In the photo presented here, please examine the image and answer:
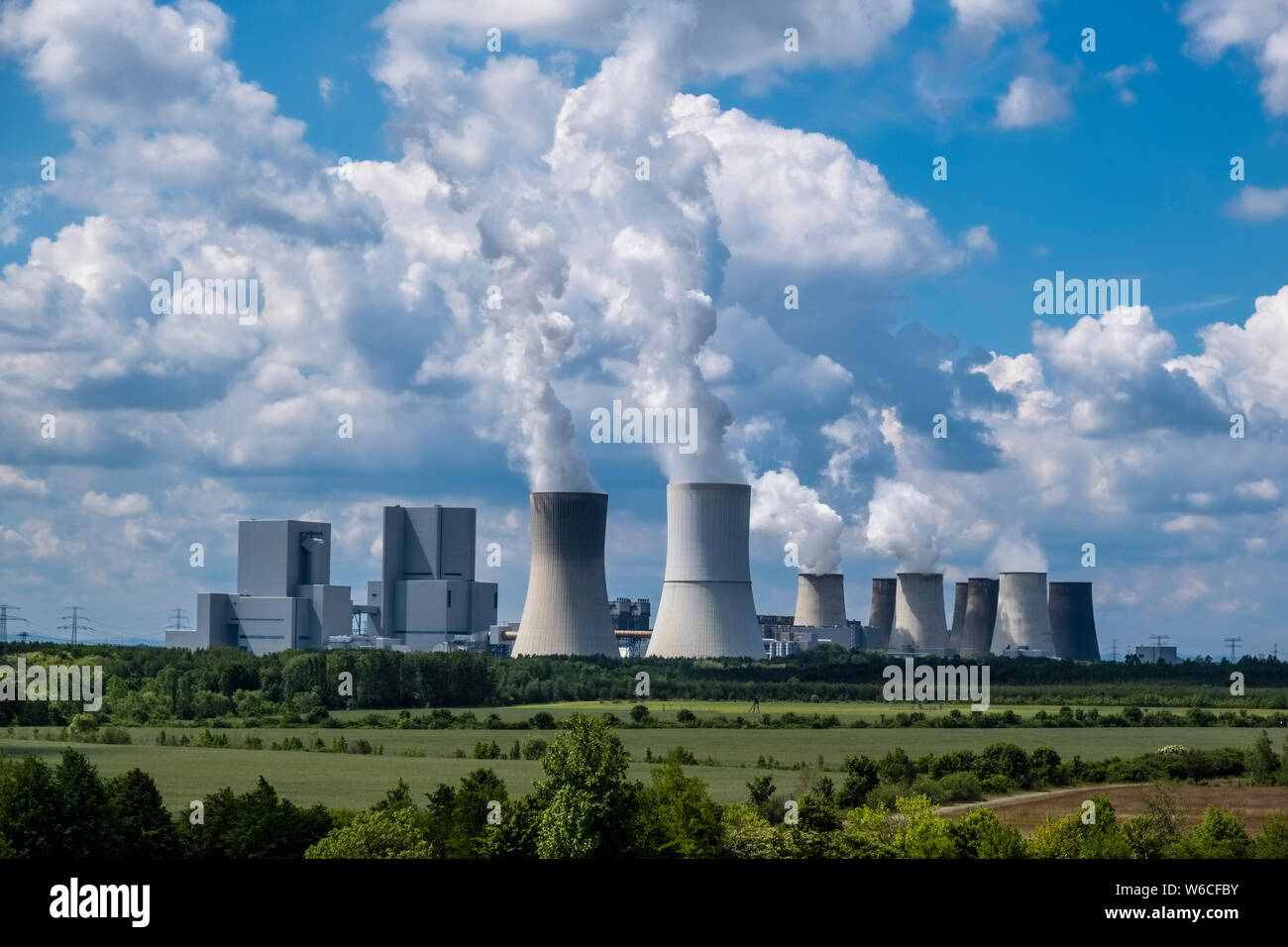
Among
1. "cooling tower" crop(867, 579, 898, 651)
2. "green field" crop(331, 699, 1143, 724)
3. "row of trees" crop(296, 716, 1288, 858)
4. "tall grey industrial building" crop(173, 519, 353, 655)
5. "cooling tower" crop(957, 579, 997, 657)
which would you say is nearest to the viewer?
"row of trees" crop(296, 716, 1288, 858)

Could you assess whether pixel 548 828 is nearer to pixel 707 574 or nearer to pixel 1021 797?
pixel 1021 797

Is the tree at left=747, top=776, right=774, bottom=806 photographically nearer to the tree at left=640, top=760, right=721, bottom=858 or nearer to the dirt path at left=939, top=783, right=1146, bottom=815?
the dirt path at left=939, top=783, right=1146, bottom=815

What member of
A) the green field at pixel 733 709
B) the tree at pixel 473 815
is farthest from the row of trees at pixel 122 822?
the green field at pixel 733 709

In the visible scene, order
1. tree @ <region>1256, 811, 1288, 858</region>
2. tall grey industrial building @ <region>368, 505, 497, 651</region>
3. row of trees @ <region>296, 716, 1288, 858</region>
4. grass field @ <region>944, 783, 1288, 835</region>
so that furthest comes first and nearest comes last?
tall grey industrial building @ <region>368, 505, 497, 651</region>, grass field @ <region>944, 783, 1288, 835</region>, row of trees @ <region>296, 716, 1288, 858</region>, tree @ <region>1256, 811, 1288, 858</region>

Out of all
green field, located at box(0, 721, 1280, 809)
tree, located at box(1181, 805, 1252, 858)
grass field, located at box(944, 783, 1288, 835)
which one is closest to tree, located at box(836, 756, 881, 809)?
green field, located at box(0, 721, 1280, 809)

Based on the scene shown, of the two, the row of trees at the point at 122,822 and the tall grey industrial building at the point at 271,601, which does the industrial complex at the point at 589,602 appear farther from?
the row of trees at the point at 122,822

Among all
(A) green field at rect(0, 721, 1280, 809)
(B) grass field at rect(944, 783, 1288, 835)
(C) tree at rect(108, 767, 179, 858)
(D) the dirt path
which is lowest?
(B) grass field at rect(944, 783, 1288, 835)

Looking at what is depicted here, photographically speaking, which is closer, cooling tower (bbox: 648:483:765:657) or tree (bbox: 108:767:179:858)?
tree (bbox: 108:767:179:858)
